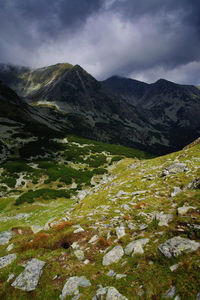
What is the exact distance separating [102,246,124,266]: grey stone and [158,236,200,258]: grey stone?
4.56 ft

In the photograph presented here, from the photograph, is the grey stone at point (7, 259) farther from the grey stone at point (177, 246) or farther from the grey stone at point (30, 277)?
the grey stone at point (177, 246)

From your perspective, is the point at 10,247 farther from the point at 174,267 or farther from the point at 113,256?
the point at 174,267

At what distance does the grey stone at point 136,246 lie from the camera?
4777 millimetres

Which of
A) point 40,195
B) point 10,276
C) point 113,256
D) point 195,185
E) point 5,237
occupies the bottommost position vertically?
point 40,195

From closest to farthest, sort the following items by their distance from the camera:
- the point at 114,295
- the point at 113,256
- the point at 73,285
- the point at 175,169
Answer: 1. the point at 114,295
2. the point at 73,285
3. the point at 113,256
4. the point at 175,169

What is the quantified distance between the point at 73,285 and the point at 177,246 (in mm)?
3278

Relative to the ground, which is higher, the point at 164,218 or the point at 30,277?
the point at 164,218

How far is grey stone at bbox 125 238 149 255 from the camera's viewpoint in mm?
4777

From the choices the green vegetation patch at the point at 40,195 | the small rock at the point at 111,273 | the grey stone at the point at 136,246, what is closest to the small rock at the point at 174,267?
the grey stone at the point at 136,246

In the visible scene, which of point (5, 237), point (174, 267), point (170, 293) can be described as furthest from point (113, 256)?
point (5, 237)

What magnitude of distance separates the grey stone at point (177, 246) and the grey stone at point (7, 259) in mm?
5700

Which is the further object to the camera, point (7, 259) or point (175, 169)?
point (175, 169)

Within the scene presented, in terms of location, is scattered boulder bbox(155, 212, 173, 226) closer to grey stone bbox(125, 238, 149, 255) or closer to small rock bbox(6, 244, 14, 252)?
grey stone bbox(125, 238, 149, 255)

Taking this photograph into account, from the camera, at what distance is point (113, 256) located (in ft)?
16.4
